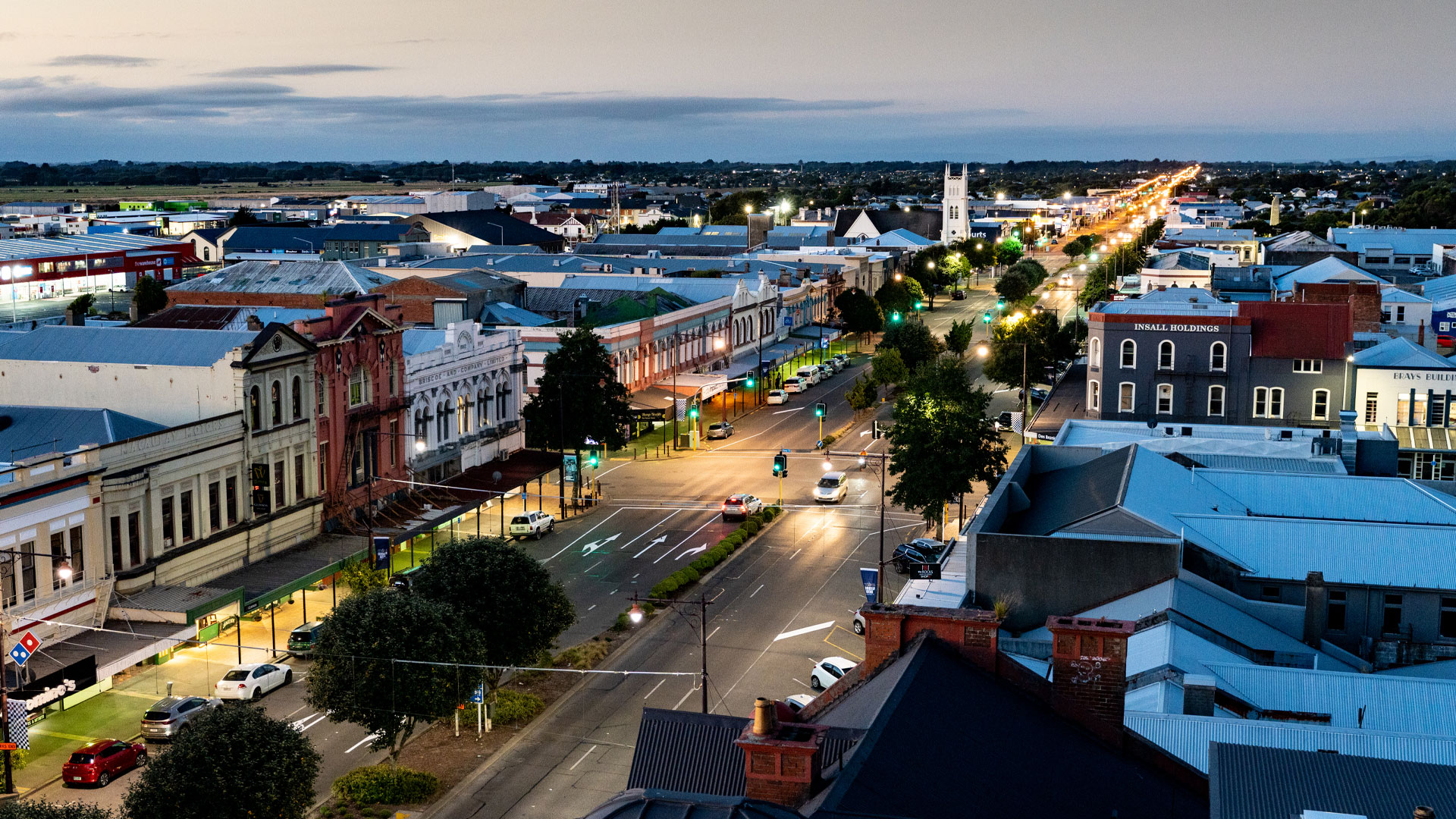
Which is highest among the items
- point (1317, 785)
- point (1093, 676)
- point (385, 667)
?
point (1317, 785)

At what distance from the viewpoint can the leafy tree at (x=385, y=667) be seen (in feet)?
126

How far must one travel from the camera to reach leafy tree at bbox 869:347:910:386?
100125 millimetres

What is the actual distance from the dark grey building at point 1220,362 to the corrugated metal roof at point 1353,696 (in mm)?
42119

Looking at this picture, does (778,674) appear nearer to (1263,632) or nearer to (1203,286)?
(1263,632)

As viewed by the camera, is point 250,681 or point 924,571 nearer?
point 250,681

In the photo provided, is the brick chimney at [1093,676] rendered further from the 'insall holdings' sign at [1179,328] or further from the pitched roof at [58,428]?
the 'insall holdings' sign at [1179,328]

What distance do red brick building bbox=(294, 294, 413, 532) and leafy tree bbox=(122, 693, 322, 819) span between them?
2595 centimetres

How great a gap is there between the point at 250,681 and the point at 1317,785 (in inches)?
1308

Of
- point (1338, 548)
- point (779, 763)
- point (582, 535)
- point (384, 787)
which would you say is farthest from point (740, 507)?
point (779, 763)

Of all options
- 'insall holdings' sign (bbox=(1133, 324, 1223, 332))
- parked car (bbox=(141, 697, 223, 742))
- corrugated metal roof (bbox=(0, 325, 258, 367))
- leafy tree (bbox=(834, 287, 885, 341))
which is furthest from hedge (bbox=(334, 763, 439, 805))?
leafy tree (bbox=(834, 287, 885, 341))

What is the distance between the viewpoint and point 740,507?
6806 centimetres

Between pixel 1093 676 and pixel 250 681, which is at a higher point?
pixel 1093 676

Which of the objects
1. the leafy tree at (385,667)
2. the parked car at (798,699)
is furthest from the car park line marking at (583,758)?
the parked car at (798,699)

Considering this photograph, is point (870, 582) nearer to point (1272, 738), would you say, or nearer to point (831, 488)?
point (1272, 738)
